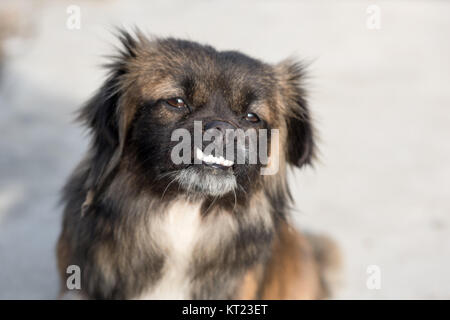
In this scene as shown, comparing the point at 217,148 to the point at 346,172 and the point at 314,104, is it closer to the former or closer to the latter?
the point at 346,172

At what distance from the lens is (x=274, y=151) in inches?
130

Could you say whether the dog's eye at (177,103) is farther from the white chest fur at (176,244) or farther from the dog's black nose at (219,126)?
the white chest fur at (176,244)

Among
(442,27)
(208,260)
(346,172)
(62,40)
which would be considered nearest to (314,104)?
(346,172)

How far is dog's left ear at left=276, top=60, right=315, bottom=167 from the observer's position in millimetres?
3366

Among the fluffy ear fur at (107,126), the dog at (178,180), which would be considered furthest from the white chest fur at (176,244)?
the fluffy ear fur at (107,126)

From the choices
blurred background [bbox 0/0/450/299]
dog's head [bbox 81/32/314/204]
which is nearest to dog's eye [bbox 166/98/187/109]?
dog's head [bbox 81/32/314/204]

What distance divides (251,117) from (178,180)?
20.4 inches

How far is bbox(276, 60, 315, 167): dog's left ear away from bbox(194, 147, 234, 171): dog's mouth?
65 centimetres

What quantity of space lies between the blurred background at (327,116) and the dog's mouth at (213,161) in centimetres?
107

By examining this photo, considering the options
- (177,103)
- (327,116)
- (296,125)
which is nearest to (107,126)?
(177,103)

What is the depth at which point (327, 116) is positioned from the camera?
6.65m

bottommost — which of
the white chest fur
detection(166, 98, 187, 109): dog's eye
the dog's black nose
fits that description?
the white chest fur

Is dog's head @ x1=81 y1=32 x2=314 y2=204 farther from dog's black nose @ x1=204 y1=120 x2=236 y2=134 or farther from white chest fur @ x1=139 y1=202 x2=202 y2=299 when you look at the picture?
white chest fur @ x1=139 y1=202 x2=202 y2=299

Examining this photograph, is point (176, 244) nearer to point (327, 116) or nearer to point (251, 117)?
point (251, 117)
